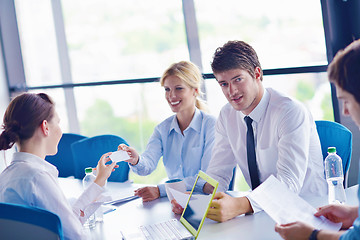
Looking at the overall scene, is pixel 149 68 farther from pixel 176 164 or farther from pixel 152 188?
pixel 152 188

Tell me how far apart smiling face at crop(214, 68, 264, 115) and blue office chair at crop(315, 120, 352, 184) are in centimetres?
46

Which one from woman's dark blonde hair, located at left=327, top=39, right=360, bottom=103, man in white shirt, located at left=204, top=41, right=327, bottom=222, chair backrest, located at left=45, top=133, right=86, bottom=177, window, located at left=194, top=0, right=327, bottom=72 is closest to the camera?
woman's dark blonde hair, located at left=327, top=39, right=360, bottom=103

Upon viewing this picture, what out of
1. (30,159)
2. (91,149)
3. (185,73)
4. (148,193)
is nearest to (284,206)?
(148,193)

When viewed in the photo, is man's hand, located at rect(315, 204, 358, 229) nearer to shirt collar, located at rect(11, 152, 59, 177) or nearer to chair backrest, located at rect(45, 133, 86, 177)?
shirt collar, located at rect(11, 152, 59, 177)

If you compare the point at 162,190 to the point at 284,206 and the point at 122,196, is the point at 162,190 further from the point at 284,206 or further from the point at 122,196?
the point at 284,206

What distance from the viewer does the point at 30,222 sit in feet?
5.28

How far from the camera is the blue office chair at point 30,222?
5.24 ft

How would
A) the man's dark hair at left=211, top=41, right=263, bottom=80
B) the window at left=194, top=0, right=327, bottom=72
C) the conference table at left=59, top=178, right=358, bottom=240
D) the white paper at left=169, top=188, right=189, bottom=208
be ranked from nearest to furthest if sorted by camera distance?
the conference table at left=59, top=178, right=358, bottom=240 → the white paper at left=169, top=188, right=189, bottom=208 → the man's dark hair at left=211, top=41, right=263, bottom=80 → the window at left=194, top=0, right=327, bottom=72

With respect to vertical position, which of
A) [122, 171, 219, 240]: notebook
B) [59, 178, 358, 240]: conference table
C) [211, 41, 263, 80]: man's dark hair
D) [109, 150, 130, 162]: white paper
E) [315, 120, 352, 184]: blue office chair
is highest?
[211, 41, 263, 80]: man's dark hair

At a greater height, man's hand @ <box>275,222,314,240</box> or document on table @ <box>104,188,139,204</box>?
man's hand @ <box>275,222,314,240</box>

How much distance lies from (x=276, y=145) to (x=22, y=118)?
1.27 meters

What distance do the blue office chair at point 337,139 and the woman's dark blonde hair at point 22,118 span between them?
4.99 ft

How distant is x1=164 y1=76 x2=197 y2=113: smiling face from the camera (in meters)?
3.17

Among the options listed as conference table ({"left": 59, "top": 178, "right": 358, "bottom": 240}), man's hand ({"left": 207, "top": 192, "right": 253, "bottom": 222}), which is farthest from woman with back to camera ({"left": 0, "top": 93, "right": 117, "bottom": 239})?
man's hand ({"left": 207, "top": 192, "right": 253, "bottom": 222})
